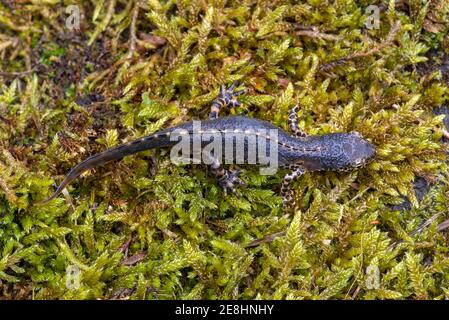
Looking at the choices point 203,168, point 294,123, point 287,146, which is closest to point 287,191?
point 287,146

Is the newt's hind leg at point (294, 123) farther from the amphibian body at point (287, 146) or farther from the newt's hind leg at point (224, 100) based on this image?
the newt's hind leg at point (224, 100)

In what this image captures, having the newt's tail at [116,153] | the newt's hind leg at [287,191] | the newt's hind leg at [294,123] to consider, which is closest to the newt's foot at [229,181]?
the newt's hind leg at [287,191]

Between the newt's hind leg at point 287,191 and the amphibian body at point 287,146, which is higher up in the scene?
the amphibian body at point 287,146

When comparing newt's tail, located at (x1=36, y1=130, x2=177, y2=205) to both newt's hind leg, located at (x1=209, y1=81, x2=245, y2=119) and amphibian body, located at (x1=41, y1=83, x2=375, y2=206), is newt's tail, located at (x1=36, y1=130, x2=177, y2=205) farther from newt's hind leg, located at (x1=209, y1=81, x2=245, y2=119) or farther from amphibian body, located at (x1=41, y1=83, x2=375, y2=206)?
newt's hind leg, located at (x1=209, y1=81, x2=245, y2=119)

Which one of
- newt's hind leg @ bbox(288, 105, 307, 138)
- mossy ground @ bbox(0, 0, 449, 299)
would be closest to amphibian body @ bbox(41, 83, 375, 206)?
newt's hind leg @ bbox(288, 105, 307, 138)

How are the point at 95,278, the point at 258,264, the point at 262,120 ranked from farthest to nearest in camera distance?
the point at 262,120, the point at 258,264, the point at 95,278

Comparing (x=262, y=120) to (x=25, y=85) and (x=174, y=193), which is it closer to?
(x=174, y=193)
